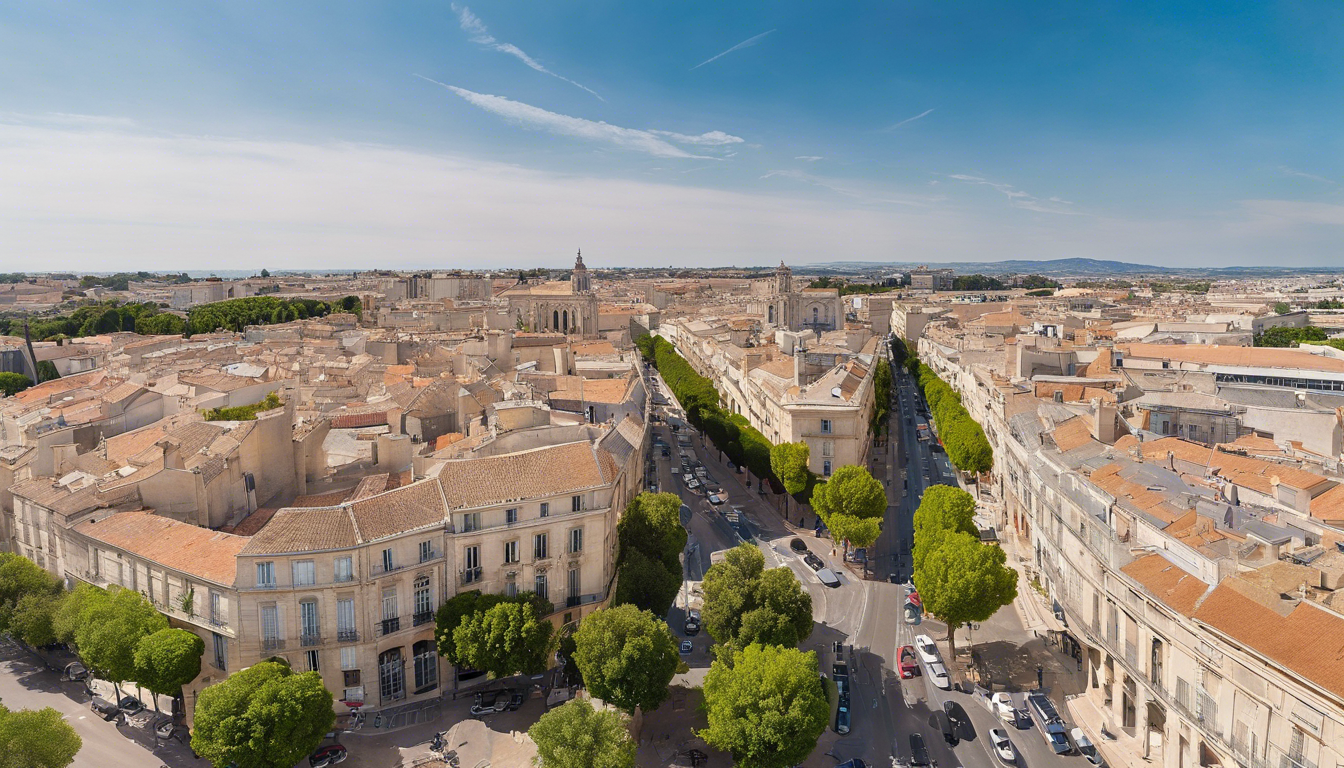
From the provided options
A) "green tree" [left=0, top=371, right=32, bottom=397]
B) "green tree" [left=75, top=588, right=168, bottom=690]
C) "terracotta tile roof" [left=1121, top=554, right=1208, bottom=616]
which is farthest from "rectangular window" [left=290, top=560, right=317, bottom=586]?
"green tree" [left=0, top=371, right=32, bottom=397]

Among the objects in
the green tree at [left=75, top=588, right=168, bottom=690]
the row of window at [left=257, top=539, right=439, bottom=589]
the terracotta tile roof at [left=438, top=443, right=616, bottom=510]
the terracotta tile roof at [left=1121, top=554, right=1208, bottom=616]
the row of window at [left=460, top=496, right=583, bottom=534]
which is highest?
the terracotta tile roof at [left=438, top=443, right=616, bottom=510]

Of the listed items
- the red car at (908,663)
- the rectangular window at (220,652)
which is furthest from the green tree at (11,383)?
the red car at (908,663)

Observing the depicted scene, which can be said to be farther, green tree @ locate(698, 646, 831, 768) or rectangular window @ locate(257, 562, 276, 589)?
rectangular window @ locate(257, 562, 276, 589)

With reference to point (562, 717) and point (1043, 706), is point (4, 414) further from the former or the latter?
point (1043, 706)

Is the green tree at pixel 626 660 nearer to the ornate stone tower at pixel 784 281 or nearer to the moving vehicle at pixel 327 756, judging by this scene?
the moving vehicle at pixel 327 756

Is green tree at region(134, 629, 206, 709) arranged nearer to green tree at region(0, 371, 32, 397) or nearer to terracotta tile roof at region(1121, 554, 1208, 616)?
terracotta tile roof at region(1121, 554, 1208, 616)

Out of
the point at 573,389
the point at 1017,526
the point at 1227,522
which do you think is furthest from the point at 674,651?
the point at 573,389
